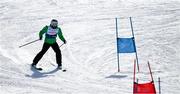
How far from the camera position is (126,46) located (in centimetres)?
1603

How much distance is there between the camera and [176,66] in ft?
55.9

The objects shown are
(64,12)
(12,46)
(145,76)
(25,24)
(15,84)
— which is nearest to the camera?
(15,84)

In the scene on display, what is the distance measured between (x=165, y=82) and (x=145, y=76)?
0.88 meters

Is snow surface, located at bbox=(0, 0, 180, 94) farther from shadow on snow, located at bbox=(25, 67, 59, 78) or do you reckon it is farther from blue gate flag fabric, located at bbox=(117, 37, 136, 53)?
blue gate flag fabric, located at bbox=(117, 37, 136, 53)

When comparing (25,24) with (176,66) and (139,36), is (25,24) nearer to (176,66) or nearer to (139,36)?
(139,36)

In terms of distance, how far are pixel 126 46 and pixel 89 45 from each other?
3.91 m

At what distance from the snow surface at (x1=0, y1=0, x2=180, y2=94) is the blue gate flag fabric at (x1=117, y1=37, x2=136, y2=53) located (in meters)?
0.82

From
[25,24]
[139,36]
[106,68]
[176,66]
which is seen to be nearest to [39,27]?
[25,24]

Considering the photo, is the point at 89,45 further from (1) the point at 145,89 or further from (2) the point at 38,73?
(1) the point at 145,89

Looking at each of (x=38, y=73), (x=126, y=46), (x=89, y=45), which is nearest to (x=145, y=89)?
(x=126, y=46)

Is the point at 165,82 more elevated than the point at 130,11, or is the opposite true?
the point at 130,11

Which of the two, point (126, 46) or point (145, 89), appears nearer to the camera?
point (145, 89)

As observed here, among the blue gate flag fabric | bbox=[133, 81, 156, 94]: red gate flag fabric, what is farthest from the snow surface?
bbox=[133, 81, 156, 94]: red gate flag fabric

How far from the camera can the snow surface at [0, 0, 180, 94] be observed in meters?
15.1
